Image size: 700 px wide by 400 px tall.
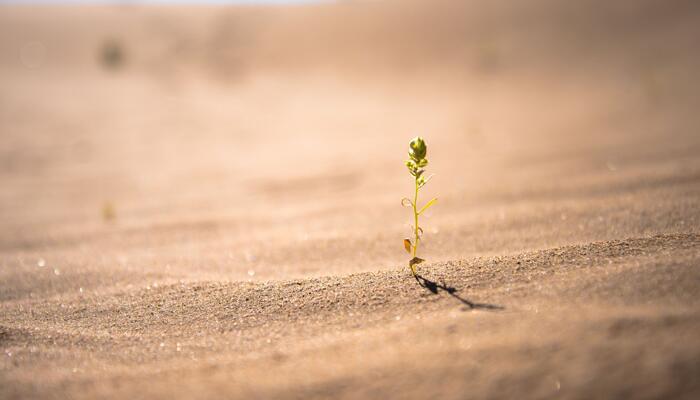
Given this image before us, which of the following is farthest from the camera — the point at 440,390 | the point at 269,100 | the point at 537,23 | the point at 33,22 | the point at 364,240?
the point at 33,22

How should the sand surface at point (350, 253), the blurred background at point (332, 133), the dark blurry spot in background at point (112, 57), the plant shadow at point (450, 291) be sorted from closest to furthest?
the sand surface at point (350, 253) < the plant shadow at point (450, 291) < the blurred background at point (332, 133) < the dark blurry spot in background at point (112, 57)

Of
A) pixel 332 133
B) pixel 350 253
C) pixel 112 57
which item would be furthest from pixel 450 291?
pixel 112 57

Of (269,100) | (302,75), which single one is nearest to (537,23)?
(302,75)

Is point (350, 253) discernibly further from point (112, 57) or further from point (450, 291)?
point (112, 57)

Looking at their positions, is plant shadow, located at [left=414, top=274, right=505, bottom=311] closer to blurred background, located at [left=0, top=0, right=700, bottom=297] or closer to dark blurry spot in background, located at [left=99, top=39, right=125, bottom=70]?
blurred background, located at [left=0, top=0, right=700, bottom=297]

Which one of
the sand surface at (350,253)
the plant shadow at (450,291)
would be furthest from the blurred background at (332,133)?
the plant shadow at (450,291)

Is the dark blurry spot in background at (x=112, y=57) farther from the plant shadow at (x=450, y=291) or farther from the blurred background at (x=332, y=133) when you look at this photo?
the plant shadow at (x=450, y=291)

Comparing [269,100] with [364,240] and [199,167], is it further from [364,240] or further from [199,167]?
[364,240]
